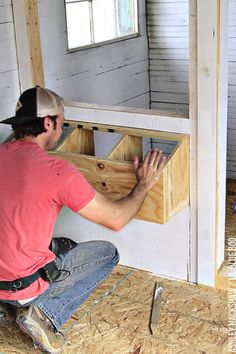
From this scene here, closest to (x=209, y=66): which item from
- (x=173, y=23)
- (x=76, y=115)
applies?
(x=76, y=115)

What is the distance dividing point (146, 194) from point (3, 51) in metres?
1.23

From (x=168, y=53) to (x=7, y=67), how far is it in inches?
70.8

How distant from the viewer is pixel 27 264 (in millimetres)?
2414

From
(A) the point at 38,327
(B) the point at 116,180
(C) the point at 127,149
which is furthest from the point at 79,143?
(A) the point at 38,327

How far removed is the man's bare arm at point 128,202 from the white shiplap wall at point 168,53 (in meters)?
2.15

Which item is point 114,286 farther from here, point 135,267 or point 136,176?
point 136,176

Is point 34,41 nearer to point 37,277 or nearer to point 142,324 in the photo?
point 37,277

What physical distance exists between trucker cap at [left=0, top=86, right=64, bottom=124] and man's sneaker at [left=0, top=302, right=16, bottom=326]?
3.08ft

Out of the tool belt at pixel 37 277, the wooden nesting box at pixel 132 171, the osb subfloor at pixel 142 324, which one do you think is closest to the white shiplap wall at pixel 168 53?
the wooden nesting box at pixel 132 171

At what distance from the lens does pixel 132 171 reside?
2766 mm

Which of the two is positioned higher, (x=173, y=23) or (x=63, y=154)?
(x=173, y=23)

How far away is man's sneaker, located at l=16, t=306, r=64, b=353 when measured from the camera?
2463mm

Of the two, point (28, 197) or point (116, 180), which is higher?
point (28, 197)

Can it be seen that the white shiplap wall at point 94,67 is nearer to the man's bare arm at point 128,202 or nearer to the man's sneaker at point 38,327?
the man's bare arm at point 128,202
